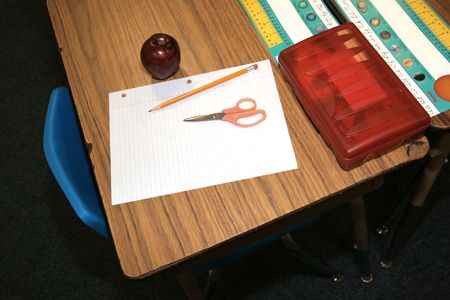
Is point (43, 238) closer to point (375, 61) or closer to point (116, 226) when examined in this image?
point (116, 226)

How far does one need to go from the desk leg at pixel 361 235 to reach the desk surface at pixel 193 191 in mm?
216

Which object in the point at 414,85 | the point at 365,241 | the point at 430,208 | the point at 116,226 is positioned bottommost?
the point at 430,208

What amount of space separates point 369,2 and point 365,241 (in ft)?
1.99

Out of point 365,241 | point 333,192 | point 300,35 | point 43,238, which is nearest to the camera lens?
point 333,192

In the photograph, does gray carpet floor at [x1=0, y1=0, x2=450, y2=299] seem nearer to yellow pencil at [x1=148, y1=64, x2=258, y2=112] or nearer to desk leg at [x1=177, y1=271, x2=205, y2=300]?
desk leg at [x1=177, y1=271, x2=205, y2=300]

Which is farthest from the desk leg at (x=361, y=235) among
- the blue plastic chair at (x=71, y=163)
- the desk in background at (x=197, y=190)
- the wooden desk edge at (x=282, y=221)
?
the blue plastic chair at (x=71, y=163)

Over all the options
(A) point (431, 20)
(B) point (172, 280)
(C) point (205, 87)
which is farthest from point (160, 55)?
(B) point (172, 280)

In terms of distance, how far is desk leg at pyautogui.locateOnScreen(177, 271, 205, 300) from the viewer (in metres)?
0.84

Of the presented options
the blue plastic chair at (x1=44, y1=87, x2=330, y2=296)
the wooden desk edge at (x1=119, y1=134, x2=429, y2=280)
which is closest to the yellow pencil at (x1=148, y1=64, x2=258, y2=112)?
the blue plastic chair at (x1=44, y1=87, x2=330, y2=296)

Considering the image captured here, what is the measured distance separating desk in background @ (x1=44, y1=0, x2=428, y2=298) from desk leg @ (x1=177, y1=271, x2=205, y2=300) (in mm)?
11

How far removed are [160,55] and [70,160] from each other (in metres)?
0.27

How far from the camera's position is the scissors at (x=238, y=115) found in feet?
2.67

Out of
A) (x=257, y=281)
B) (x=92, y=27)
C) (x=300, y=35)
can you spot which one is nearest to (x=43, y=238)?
(x=257, y=281)

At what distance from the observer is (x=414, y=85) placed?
0.81 m
